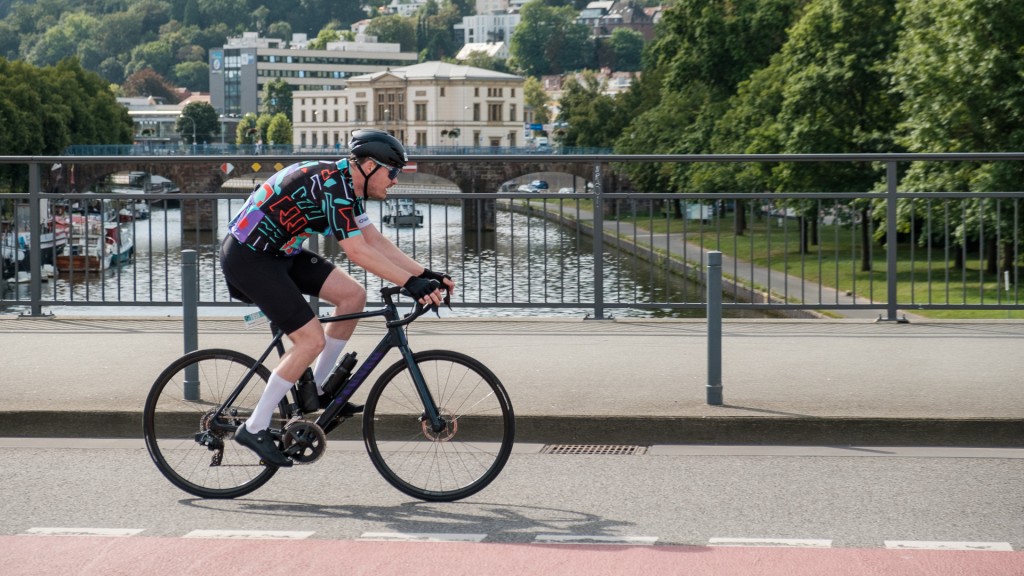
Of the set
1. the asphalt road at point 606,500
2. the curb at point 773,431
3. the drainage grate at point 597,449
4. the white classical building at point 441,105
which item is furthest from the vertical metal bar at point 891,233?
the white classical building at point 441,105

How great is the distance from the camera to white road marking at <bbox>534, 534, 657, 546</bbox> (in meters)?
5.61

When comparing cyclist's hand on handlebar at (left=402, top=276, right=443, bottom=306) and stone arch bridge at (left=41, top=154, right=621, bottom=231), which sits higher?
stone arch bridge at (left=41, top=154, right=621, bottom=231)

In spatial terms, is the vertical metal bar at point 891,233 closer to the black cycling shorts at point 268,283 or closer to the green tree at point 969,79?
the black cycling shorts at point 268,283

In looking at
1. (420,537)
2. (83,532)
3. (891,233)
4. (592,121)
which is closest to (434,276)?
(420,537)

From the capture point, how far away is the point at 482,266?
39.1 feet

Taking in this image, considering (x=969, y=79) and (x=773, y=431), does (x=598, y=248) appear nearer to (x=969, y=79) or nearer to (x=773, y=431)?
(x=773, y=431)

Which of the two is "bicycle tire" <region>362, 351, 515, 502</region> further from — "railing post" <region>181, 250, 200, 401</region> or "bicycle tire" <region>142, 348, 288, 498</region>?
"railing post" <region>181, 250, 200, 401</region>

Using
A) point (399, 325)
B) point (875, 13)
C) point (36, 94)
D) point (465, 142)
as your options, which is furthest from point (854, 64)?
point (465, 142)

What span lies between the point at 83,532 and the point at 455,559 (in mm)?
1446

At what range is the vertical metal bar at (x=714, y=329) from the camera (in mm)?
8023

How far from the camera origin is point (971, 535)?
5660 millimetres

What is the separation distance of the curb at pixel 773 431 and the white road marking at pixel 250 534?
2.11 m

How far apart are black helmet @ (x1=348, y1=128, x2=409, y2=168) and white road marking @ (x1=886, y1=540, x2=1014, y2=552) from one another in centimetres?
235

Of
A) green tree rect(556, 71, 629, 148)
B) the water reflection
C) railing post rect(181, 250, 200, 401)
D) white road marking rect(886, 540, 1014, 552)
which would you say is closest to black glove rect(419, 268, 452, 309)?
white road marking rect(886, 540, 1014, 552)
